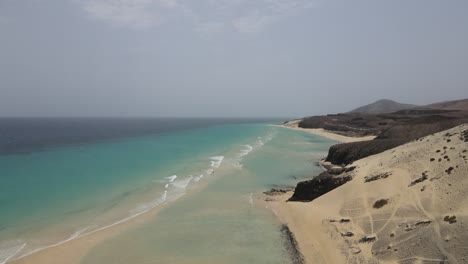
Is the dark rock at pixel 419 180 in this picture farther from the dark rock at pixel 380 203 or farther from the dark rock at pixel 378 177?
the dark rock at pixel 378 177

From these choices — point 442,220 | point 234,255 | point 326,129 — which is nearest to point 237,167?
point 234,255

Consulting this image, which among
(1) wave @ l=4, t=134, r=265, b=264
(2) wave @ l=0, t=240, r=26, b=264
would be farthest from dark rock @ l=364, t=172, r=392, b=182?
(2) wave @ l=0, t=240, r=26, b=264

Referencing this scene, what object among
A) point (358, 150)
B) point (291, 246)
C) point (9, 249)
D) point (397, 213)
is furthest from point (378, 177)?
point (9, 249)

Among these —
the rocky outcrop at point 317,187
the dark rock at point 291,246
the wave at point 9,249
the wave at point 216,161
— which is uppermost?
the rocky outcrop at point 317,187

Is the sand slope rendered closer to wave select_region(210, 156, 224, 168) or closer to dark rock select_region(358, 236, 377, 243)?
dark rock select_region(358, 236, 377, 243)

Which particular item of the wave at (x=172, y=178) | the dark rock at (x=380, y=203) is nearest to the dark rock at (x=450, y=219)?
the dark rock at (x=380, y=203)

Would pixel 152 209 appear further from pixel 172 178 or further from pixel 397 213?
pixel 397 213

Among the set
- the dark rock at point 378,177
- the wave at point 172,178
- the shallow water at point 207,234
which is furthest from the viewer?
the wave at point 172,178
